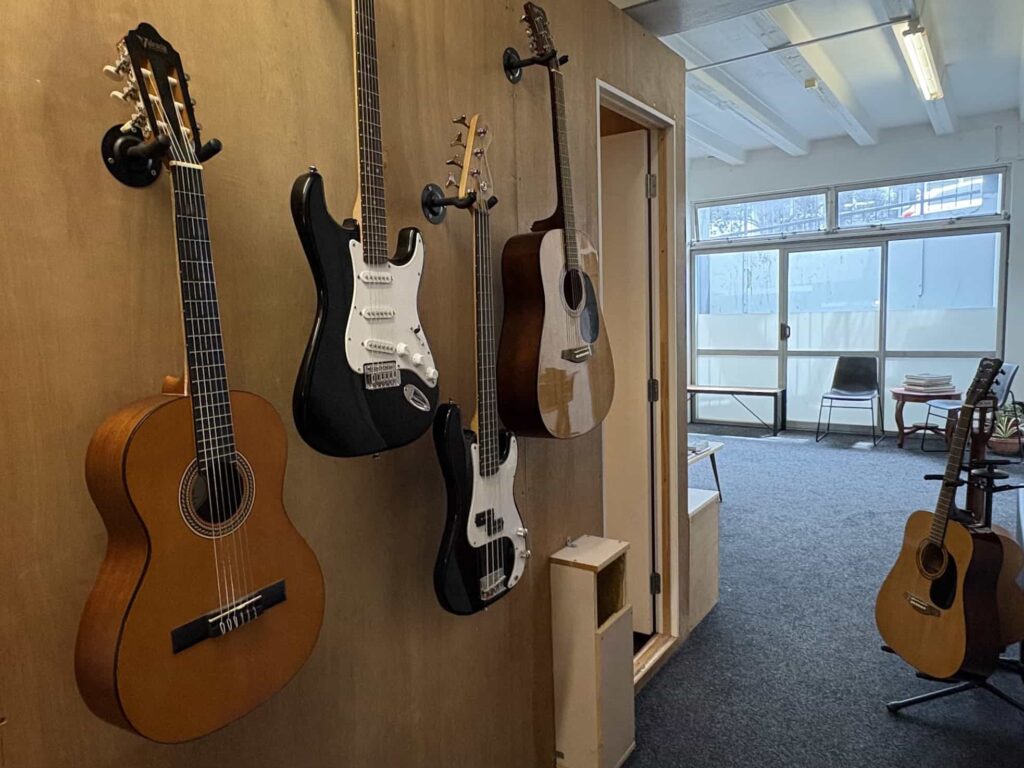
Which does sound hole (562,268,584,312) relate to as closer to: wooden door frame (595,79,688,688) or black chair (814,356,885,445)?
wooden door frame (595,79,688,688)

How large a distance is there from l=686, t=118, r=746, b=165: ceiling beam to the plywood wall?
4.64 meters

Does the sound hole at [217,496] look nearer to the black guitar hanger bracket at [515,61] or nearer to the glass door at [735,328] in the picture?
the black guitar hanger bracket at [515,61]

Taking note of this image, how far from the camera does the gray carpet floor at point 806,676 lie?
2.05 metres

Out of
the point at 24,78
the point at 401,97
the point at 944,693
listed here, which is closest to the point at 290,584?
the point at 24,78

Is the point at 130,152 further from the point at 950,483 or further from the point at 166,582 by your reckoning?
the point at 950,483

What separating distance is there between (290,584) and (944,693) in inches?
88.4

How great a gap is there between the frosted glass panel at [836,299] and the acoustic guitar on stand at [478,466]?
6.42 m

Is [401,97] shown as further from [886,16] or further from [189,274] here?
[886,16]

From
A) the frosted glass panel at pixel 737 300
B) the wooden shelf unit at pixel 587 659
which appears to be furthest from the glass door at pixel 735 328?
the wooden shelf unit at pixel 587 659

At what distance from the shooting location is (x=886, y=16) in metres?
3.75

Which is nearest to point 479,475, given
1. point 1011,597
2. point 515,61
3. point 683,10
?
point 515,61

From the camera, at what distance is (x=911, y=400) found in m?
6.04

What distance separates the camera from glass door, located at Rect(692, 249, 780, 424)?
745 cm

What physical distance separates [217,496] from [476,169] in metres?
0.92
